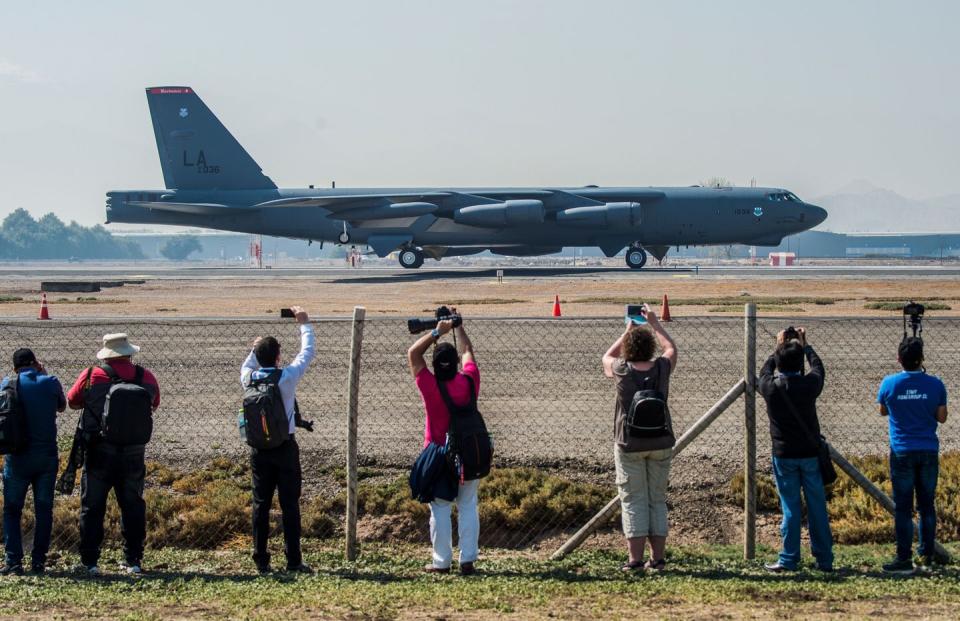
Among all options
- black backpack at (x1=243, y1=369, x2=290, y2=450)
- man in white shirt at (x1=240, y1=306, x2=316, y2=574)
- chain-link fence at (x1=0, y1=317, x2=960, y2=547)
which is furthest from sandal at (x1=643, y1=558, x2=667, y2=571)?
black backpack at (x1=243, y1=369, x2=290, y2=450)

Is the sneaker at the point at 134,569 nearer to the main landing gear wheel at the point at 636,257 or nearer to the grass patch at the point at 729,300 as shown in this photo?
the grass patch at the point at 729,300

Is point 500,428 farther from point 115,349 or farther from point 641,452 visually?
point 115,349

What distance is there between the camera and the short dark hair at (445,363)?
8.67 metres

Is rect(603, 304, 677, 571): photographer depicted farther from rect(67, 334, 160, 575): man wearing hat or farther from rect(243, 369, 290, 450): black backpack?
rect(67, 334, 160, 575): man wearing hat

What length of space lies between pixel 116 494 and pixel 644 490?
13.8ft

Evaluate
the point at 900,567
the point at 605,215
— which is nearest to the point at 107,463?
the point at 900,567

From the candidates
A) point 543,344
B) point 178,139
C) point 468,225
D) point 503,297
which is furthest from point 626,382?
point 178,139

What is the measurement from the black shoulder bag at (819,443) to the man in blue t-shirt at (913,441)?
56 centimetres

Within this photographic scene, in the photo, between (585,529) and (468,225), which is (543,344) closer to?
(585,529)

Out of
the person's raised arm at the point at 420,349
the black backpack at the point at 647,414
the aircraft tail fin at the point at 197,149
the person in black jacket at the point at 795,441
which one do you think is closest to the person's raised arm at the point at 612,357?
the black backpack at the point at 647,414

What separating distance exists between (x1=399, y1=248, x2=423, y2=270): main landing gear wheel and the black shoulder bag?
4732 centimetres

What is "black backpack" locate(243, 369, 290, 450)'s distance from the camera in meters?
8.71

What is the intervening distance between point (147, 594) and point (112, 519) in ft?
11.2

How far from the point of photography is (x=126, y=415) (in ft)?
29.0
